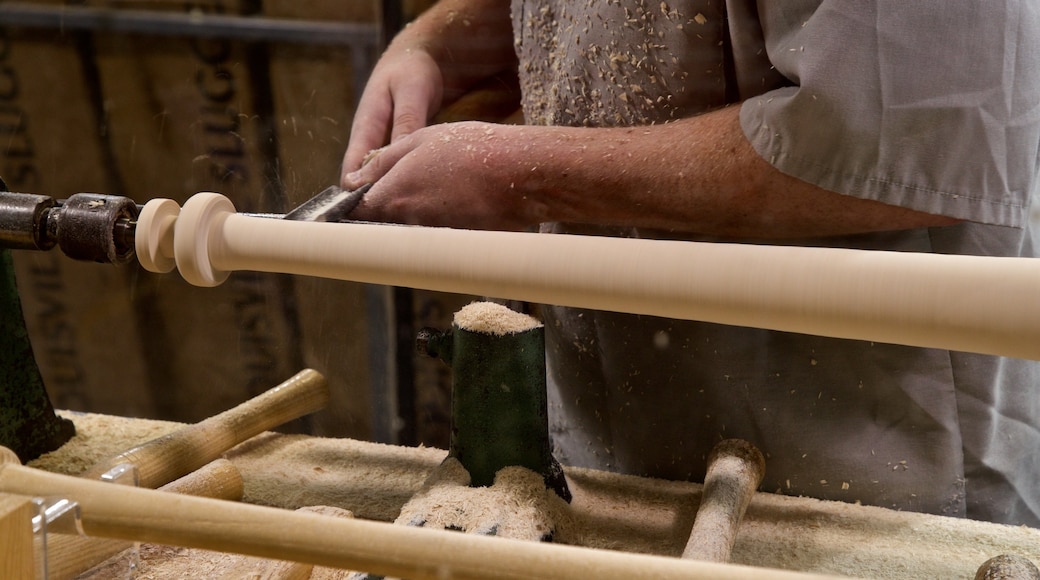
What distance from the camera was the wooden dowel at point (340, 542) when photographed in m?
0.47

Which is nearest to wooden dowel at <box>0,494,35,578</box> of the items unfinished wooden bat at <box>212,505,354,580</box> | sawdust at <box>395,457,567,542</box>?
unfinished wooden bat at <box>212,505,354,580</box>

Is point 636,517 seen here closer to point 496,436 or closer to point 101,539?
point 496,436

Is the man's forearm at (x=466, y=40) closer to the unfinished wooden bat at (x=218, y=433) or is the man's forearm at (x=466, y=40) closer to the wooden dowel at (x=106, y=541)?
the unfinished wooden bat at (x=218, y=433)

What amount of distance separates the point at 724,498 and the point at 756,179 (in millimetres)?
271

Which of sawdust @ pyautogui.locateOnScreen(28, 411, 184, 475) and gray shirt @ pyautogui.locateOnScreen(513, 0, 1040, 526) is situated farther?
sawdust @ pyautogui.locateOnScreen(28, 411, 184, 475)

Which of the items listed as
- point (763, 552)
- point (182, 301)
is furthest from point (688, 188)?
point (182, 301)

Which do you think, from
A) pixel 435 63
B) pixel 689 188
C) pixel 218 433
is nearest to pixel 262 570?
pixel 218 433

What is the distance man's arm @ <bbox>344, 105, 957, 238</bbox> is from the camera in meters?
0.76

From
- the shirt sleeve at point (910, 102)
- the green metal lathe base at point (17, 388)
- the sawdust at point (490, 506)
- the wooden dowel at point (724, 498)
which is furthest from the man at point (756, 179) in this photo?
the green metal lathe base at point (17, 388)

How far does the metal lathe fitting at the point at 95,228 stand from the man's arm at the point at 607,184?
217 mm

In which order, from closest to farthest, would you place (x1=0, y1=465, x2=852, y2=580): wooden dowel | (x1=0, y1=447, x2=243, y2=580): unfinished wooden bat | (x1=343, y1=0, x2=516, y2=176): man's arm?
(x1=0, y1=465, x2=852, y2=580): wooden dowel
(x1=0, y1=447, x2=243, y2=580): unfinished wooden bat
(x1=343, y1=0, x2=516, y2=176): man's arm

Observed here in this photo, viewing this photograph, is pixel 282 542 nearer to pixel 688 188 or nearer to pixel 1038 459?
pixel 688 188

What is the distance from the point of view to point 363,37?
1069 mm

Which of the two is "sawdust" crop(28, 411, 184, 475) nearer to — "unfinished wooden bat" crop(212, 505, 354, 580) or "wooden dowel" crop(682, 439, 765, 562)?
"unfinished wooden bat" crop(212, 505, 354, 580)
